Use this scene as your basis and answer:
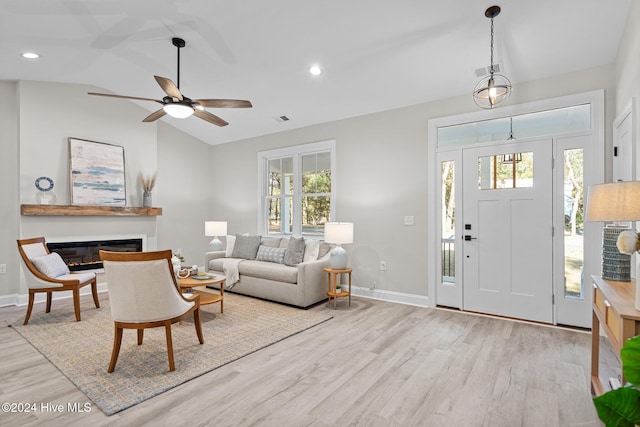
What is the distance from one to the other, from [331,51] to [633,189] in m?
2.82

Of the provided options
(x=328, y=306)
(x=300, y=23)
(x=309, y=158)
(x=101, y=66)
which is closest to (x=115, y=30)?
→ (x=101, y=66)

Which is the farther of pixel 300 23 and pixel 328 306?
pixel 328 306

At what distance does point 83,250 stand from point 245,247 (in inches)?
93.3

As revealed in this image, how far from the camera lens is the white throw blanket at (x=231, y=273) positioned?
4.91 meters

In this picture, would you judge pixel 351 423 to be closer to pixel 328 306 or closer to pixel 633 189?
pixel 633 189

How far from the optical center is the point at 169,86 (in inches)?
116

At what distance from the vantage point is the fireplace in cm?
483

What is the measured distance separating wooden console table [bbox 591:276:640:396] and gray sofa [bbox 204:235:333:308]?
9.35 ft

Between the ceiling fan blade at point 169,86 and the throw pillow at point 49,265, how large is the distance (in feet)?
8.04

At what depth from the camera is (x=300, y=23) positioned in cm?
316

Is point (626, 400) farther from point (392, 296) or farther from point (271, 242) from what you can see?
point (271, 242)

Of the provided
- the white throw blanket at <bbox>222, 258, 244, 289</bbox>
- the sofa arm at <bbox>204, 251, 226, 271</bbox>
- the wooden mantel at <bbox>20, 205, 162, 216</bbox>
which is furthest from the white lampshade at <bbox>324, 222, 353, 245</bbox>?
the wooden mantel at <bbox>20, 205, 162, 216</bbox>

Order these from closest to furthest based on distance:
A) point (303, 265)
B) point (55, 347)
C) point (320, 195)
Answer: point (55, 347), point (303, 265), point (320, 195)

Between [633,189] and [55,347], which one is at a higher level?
[633,189]
